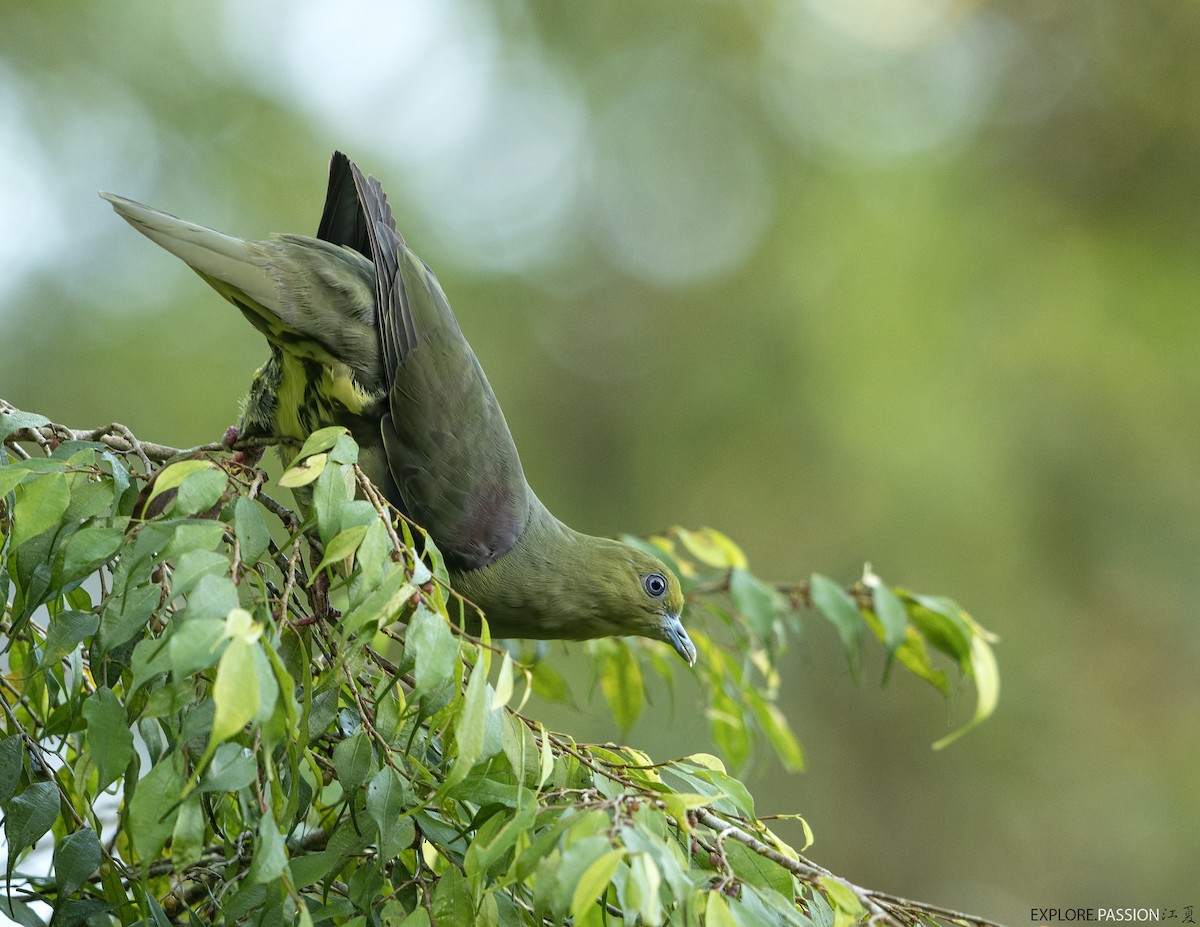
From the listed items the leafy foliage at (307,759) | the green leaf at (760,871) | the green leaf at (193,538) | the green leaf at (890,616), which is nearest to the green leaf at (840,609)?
the green leaf at (890,616)

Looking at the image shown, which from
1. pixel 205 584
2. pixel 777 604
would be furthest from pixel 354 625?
pixel 777 604

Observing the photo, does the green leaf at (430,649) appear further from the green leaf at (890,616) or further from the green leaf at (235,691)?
the green leaf at (890,616)

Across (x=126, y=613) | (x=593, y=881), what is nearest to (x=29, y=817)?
(x=126, y=613)

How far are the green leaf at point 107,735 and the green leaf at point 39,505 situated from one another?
281 mm

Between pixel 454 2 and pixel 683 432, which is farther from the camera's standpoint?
pixel 454 2

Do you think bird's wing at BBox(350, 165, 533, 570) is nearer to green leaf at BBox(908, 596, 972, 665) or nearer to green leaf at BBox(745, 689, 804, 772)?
green leaf at BBox(745, 689, 804, 772)

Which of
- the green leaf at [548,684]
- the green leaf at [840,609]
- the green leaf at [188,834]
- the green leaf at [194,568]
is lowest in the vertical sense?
the green leaf at [188,834]

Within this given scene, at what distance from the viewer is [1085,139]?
32.1ft

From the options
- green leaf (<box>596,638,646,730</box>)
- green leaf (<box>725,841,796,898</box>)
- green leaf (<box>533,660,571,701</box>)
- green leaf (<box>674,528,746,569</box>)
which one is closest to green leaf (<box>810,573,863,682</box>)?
green leaf (<box>674,528,746,569</box>)

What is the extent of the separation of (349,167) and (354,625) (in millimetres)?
2117

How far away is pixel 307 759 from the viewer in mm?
1758

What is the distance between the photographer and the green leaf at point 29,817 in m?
1.62

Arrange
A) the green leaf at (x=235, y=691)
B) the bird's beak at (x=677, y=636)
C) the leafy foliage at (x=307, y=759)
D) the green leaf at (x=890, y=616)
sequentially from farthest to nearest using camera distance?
the bird's beak at (x=677, y=636) < the green leaf at (x=890, y=616) < the leafy foliage at (x=307, y=759) < the green leaf at (x=235, y=691)

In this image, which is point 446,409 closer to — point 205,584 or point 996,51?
point 205,584
